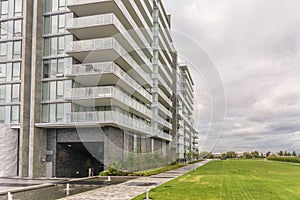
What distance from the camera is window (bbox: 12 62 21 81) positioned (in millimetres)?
33938

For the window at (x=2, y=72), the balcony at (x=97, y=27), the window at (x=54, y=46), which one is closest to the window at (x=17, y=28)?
the window at (x=54, y=46)

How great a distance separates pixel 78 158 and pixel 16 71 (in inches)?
441

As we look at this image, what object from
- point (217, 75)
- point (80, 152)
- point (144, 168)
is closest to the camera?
point (217, 75)

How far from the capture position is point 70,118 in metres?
32.1

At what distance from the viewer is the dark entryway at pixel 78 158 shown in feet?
111

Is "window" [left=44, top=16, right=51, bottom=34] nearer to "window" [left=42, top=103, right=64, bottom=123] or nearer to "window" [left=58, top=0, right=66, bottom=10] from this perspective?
"window" [left=58, top=0, right=66, bottom=10]

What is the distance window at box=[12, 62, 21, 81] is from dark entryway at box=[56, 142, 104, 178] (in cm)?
796

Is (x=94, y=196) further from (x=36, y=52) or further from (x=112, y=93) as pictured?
(x=36, y=52)

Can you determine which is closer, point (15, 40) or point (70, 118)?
point (70, 118)

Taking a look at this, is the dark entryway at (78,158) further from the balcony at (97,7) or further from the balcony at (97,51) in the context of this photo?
the balcony at (97,7)

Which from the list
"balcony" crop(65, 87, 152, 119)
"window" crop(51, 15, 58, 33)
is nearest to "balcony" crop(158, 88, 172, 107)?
"balcony" crop(65, 87, 152, 119)

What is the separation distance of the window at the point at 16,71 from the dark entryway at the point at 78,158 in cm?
796

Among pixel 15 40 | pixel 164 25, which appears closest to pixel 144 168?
pixel 15 40

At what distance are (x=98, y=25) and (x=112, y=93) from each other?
651cm
